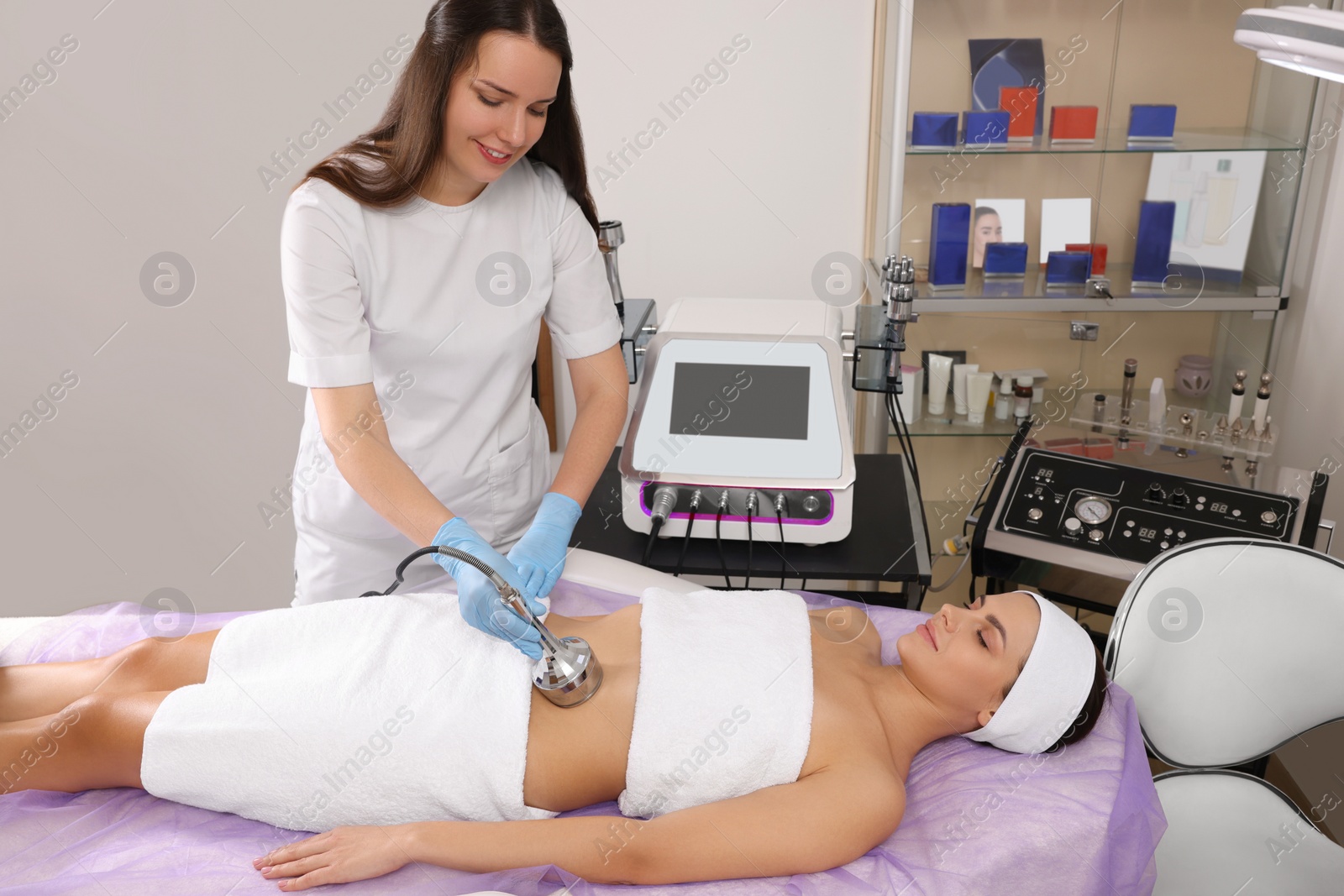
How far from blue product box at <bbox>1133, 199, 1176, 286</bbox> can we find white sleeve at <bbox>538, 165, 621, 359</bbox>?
1.38 metres

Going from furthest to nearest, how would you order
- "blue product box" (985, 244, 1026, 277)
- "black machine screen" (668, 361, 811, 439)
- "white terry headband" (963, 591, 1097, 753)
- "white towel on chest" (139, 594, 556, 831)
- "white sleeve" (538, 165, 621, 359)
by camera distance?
1. "blue product box" (985, 244, 1026, 277)
2. "black machine screen" (668, 361, 811, 439)
3. "white sleeve" (538, 165, 621, 359)
4. "white terry headband" (963, 591, 1097, 753)
5. "white towel on chest" (139, 594, 556, 831)

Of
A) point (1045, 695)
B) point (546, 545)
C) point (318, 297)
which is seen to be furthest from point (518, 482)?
point (1045, 695)

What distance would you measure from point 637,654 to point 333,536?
60cm

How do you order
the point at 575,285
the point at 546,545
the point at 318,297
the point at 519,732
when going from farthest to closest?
1. the point at 575,285
2. the point at 546,545
3. the point at 318,297
4. the point at 519,732

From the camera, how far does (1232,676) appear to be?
4.85 ft

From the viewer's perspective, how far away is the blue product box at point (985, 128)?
7.01ft

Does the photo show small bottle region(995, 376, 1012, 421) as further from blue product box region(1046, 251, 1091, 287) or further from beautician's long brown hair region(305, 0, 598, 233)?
beautician's long brown hair region(305, 0, 598, 233)

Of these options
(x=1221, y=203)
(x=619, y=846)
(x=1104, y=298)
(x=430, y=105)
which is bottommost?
(x=619, y=846)

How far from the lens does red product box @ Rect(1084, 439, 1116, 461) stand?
2.04m

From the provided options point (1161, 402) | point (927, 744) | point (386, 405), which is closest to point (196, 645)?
point (386, 405)

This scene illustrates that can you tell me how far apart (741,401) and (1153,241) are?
121cm

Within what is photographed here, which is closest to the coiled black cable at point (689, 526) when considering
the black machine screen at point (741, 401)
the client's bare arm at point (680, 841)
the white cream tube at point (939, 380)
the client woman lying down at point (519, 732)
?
the black machine screen at point (741, 401)

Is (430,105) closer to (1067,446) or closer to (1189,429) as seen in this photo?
(1067,446)

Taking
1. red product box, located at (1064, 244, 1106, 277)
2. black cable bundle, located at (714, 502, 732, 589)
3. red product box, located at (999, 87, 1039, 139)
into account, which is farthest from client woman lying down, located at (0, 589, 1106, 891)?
red product box, located at (999, 87, 1039, 139)
